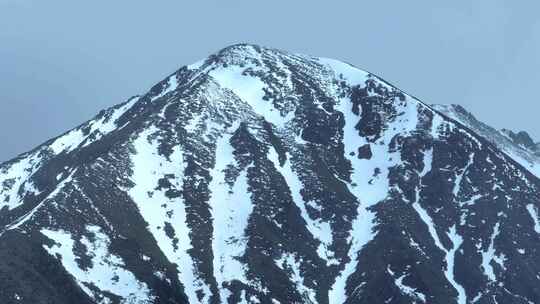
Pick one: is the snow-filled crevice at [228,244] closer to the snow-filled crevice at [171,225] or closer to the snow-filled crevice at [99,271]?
the snow-filled crevice at [171,225]

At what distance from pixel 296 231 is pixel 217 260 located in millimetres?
25285

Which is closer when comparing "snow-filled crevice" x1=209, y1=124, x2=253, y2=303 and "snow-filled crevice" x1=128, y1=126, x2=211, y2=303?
"snow-filled crevice" x1=128, y1=126, x2=211, y2=303

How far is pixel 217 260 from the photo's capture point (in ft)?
601

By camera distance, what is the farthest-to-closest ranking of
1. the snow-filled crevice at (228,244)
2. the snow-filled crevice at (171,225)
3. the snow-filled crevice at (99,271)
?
the snow-filled crevice at (228,244) < the snow-filled crevice at (171,225) < the snow-filled crevice at (99,271)

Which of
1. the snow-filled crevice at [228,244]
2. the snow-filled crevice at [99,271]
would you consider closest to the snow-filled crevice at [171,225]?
the snow-filled crevice at [228,244]

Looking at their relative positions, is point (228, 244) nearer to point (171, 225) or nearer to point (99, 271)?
point (171, 225)

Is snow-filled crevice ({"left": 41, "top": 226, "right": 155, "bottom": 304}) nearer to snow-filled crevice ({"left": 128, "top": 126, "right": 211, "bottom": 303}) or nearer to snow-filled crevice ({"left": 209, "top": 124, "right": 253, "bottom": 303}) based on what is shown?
snow-filled crevice ({"left": 128, "top": 126, "right": 211, "bottom": 303})

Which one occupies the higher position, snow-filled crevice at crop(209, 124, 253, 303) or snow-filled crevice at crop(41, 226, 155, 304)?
snow-filled crevice at crop(209, 124, 253, 303)

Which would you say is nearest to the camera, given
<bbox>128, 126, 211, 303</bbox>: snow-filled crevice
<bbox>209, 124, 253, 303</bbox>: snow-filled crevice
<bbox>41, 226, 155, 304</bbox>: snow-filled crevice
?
<bbox>41, 226, 155, 304</bbox>: snow-filled crevice

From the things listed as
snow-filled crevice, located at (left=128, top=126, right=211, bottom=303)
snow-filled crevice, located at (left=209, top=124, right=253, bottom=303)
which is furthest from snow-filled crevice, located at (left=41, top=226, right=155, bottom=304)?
snow-filled crevice, located at (left=209, top=124, right=253, bottom=303)

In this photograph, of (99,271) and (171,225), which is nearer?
(99,271)

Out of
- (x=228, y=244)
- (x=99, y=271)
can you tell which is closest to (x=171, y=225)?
(x=228, y=244)

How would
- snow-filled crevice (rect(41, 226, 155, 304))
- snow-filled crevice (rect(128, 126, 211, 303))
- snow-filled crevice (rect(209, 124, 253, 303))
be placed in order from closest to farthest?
snow-filled crevice (rect(41, 226, 155, 304))
snow-filled crevice (rect(128, 126, 211, 303))
snow-filled crevice (rect(209, 124, 253, 303))

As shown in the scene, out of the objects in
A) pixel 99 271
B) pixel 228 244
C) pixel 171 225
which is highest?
pixel 171 225
